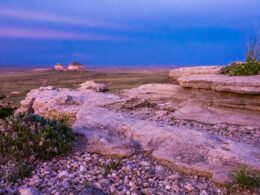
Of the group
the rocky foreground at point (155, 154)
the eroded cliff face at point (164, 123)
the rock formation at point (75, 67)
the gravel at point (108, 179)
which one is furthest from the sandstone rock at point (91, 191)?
the rock formation at point (75, 67)

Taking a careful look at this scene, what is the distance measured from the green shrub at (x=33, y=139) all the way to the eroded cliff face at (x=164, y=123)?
2.07ft

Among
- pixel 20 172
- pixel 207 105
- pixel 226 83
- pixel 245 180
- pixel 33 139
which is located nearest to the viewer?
pixel 245 180

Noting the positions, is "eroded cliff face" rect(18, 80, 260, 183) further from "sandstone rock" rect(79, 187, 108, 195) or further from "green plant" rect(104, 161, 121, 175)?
"sandstone rock" rect(79, 187, 108, 195)

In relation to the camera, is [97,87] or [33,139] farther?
[97,87]

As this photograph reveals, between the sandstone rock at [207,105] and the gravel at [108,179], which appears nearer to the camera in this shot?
the gravel at [108,179]

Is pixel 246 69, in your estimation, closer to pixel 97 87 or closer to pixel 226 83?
pixel 226 83

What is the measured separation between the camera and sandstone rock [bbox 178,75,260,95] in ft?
46.2

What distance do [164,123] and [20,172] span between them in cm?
584

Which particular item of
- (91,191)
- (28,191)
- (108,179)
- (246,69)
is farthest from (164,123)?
(28,191)

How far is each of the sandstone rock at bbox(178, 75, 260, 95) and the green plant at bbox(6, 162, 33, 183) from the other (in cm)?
826

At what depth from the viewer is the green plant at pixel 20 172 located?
7852mm

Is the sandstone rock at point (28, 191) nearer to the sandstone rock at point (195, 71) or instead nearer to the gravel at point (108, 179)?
the gravel at point (108, 179)

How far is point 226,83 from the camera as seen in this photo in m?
14.6

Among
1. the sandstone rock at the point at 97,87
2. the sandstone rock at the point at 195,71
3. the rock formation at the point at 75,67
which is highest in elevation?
the sandstone rock at the point at 195,71
